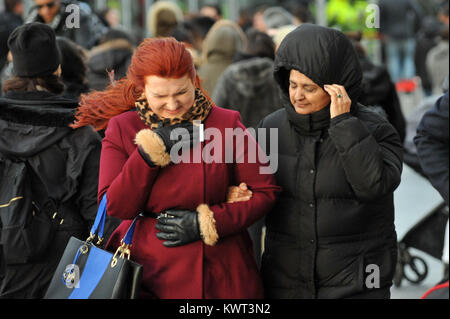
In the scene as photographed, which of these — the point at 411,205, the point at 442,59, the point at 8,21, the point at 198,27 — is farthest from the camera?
the point at 198,27

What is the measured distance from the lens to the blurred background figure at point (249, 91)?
6355 mm

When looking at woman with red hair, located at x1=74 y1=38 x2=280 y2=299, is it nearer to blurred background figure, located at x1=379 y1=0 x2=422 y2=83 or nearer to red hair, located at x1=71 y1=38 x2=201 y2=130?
red hair, located at x1=71 y1=38 x2=201 y2=130

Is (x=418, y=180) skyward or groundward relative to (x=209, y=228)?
groundward

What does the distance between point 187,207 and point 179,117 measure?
0.35 meters

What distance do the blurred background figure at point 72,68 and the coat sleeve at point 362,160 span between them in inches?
82.4

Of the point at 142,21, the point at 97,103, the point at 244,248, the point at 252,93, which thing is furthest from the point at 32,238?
the point at 142,21

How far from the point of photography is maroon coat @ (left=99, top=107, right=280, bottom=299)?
10.8 feet

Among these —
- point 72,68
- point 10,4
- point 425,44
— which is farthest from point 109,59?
point 425,44

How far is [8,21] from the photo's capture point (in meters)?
10.0

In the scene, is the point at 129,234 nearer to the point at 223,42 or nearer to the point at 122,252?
the point at 122,252

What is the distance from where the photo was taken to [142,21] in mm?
17219

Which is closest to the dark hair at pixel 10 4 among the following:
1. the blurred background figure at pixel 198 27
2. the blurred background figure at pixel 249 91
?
the blurred background figure at pixel 198 27

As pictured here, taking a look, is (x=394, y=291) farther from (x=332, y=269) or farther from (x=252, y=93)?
(x=332, y=269)
